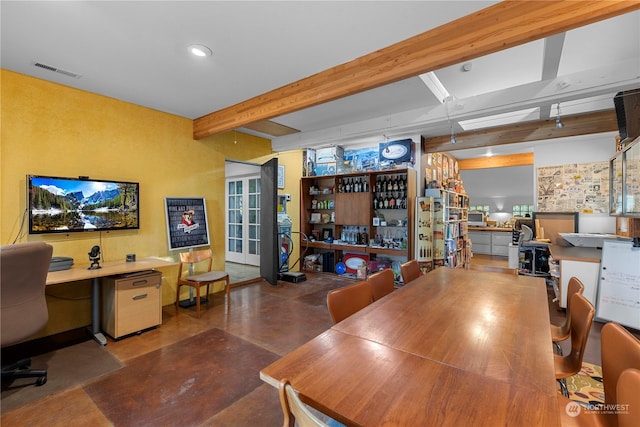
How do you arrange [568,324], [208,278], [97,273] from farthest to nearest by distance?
A: [208,278], [97,273], [568,324]

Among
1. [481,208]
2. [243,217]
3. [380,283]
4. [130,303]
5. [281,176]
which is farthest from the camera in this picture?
[481,208]

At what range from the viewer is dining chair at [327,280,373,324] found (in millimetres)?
1906

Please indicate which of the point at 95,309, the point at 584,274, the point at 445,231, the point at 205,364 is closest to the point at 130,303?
the point at 95,309

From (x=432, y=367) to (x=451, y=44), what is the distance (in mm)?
2307

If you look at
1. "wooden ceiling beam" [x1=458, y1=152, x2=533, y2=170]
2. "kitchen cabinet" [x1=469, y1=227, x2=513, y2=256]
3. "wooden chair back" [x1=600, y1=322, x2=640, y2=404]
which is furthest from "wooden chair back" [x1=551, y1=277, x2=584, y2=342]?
"kitchen cabinet" [x1=469, y1=227, x2=513, y2=256]

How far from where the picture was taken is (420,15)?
83.6 inches

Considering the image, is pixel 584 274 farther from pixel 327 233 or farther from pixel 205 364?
pixel 205 364

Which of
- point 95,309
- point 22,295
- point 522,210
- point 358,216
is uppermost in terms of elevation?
point 522,210

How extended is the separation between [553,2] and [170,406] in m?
→ 3.90

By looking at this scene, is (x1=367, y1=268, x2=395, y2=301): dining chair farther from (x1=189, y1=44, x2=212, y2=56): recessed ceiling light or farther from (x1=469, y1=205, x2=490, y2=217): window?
(x1=469, y1=205, x2=490, y2=217): window

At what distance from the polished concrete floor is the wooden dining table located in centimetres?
108

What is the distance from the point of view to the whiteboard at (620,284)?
337cm

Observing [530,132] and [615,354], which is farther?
[530,132]

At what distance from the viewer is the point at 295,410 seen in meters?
0.88
